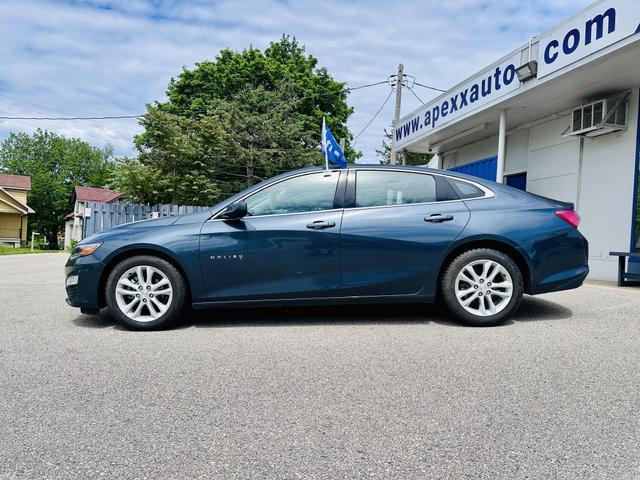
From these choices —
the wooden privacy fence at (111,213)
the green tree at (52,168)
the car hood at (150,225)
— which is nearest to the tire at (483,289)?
the car hood at (150,225)

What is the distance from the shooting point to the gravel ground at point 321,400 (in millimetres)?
1915

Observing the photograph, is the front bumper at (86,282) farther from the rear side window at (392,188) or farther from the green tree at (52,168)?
the green tree at (52,168)

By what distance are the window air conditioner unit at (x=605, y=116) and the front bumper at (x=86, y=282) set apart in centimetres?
842

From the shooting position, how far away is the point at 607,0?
6.66m

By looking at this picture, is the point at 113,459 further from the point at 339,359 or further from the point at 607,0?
the point at 607,0

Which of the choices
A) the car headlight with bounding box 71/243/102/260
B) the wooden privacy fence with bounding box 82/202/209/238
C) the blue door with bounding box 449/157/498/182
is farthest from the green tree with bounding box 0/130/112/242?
the car headlight with bounding box 71/243/102/260

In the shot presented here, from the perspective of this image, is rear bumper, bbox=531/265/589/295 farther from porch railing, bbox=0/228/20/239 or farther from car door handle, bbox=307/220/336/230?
porch railing, bbox=0/228/20/239

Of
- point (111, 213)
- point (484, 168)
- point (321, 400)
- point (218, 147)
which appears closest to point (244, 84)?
point (218, 147)

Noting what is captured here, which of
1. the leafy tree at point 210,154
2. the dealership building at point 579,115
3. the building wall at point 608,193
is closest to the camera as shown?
the dealership building at point 579,115

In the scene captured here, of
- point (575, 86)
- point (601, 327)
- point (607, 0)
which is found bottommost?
point (601, 327)

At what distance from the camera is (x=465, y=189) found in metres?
4.52

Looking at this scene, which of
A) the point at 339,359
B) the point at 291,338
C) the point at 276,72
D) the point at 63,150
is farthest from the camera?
the point at 63,150

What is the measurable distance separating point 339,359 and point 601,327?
8.72ft

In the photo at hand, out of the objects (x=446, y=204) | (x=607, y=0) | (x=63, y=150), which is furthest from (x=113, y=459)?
(x=63, y=150)
